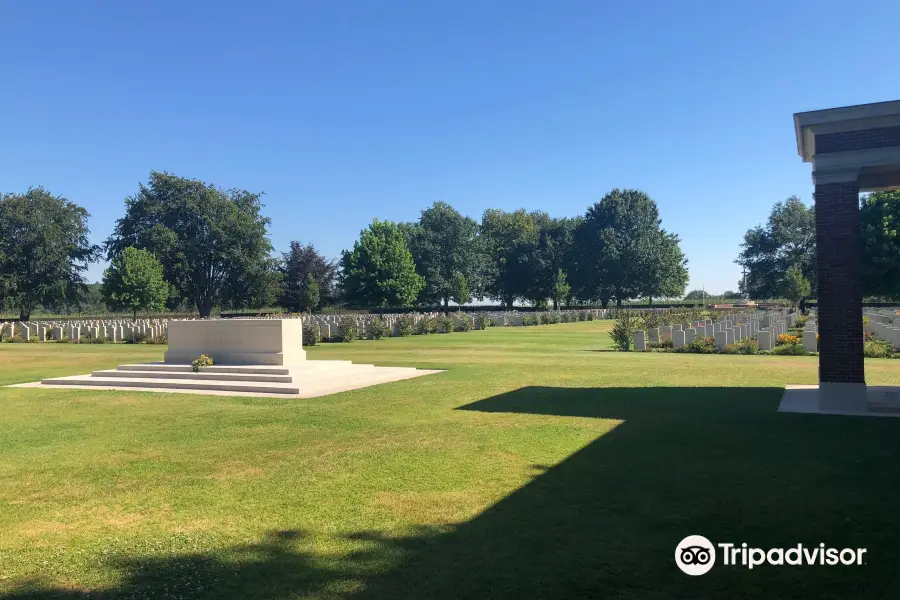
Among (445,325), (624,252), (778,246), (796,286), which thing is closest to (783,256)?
(778,246)

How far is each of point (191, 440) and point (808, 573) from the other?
736 centimetres

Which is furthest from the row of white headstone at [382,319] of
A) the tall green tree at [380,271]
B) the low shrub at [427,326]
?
the tall green tree at [380,271]

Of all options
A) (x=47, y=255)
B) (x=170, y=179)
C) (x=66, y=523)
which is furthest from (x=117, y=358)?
(x=170, y=179)

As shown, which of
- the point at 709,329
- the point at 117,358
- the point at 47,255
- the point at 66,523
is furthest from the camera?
the point at 47,255

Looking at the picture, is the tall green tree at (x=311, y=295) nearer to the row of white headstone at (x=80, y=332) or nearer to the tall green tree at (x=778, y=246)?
the row of white headstone at (x=80, y=332)

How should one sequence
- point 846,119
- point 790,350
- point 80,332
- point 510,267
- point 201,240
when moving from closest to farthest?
point 846,119 → point 790,350 → point 80,332 → point 201,240 → point 510,267

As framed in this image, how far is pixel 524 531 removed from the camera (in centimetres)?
470

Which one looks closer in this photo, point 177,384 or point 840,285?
point 840,285

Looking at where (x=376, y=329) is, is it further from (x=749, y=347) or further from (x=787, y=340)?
(x=787, y=340)

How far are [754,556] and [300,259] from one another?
72251 millimetres

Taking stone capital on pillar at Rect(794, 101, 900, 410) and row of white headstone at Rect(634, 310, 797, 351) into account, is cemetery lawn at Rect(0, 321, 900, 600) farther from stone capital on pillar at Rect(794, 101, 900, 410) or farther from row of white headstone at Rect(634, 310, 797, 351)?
row of white headstone at Rect(634, 310, 797, 351)

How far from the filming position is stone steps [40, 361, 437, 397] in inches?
532

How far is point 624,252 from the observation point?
2896 inches

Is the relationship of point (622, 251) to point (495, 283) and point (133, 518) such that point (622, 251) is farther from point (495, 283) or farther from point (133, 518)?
point (133, 518)
